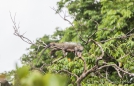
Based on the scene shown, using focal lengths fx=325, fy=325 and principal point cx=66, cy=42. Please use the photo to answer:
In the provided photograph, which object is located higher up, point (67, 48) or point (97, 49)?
point (97, 49)

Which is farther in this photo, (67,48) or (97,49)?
(97,49)

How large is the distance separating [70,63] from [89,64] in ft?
0.95

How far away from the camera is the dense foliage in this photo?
251cm

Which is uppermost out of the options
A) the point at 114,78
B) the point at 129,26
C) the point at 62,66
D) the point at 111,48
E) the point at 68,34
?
the point at 68,34

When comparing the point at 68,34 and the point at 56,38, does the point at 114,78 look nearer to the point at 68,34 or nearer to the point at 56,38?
the point at 68,34

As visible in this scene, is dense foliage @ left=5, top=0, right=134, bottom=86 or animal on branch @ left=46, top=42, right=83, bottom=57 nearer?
dense foliage @ left=5, top=0, right=134, bottom=86

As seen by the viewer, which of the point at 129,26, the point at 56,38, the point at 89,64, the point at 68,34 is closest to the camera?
the point at 89,64

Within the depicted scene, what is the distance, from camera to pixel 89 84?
3.79 meters

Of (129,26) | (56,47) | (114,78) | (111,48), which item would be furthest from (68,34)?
(56,47)

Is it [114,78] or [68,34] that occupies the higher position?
[68,34]

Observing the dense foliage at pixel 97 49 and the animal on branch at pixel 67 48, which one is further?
the animal on branch at pixel 67 48

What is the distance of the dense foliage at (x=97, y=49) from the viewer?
8.23 feet

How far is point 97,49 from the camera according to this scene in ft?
14.5

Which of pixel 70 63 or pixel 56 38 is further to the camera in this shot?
pixel 56 38
